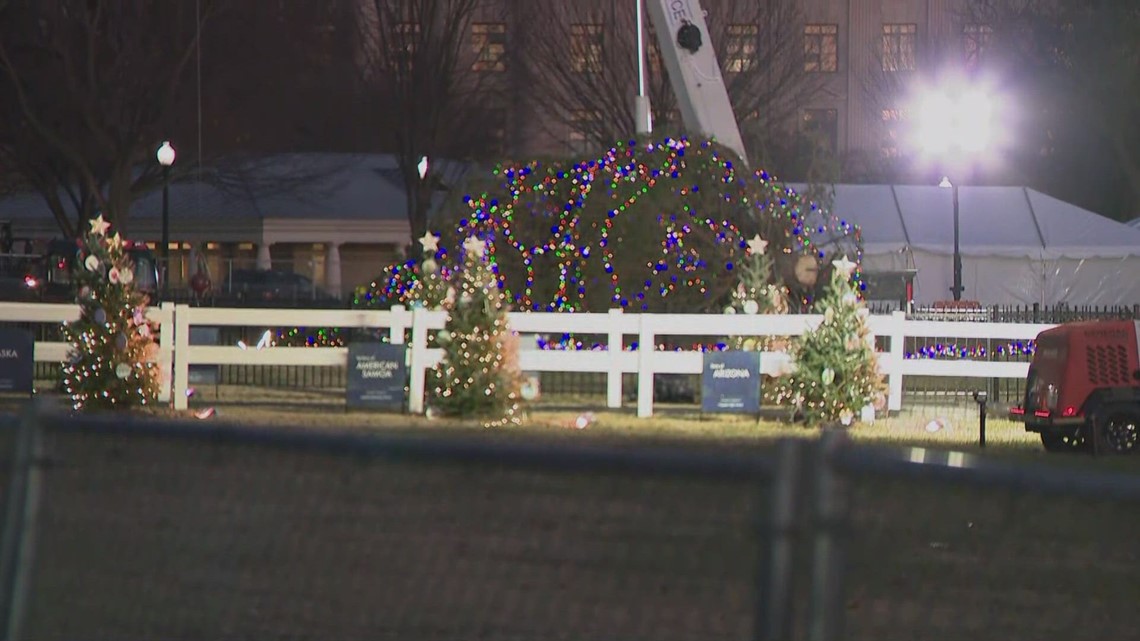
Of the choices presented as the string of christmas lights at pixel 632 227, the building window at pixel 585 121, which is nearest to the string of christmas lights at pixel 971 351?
the string of christmas lights at pixel 632 227

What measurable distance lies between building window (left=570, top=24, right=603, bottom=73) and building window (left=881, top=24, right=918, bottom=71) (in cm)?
1462

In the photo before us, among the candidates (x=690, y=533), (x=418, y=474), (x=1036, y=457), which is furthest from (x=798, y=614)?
(x=1036, y=457)

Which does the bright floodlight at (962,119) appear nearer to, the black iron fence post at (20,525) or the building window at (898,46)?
the building window at (898,46)

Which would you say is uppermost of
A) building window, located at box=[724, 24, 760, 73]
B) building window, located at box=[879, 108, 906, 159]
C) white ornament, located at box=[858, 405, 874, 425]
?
building window, located at box=[724, 24, 760, 73]

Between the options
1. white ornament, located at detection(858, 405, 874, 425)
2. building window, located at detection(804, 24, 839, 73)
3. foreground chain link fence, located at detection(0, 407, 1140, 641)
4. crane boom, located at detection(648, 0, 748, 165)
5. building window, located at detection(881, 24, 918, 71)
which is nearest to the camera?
foreground chain link fence, located at detection(0, 407, 1140, 641)

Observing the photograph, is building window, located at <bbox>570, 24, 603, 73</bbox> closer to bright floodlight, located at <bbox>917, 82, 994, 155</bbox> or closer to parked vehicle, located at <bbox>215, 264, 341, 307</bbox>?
parked vehicle, located at <bbox>215, 264, 341, 307</bbox>

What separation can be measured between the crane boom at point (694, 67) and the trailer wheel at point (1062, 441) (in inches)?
571

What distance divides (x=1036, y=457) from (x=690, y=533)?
12.7 metres

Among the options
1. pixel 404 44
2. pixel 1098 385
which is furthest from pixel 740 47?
pixel 1098 385

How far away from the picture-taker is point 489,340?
19.9m

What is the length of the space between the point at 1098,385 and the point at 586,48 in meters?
34.5

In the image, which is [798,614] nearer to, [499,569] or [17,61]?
[499,569]

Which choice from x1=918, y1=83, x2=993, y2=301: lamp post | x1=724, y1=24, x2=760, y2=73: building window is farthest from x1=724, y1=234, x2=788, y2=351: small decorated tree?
x1=724, y1=24, x2=760, y2=73: building window

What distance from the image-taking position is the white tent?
122 feet
